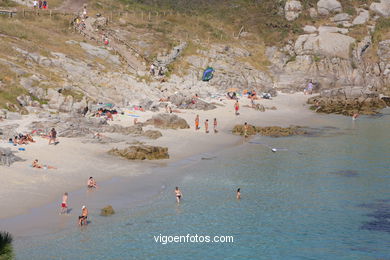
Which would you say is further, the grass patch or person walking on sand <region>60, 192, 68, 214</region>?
person walking on sand <region>60, 192, 68, 214</region>

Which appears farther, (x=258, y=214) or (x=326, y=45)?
(x=326, y=45)

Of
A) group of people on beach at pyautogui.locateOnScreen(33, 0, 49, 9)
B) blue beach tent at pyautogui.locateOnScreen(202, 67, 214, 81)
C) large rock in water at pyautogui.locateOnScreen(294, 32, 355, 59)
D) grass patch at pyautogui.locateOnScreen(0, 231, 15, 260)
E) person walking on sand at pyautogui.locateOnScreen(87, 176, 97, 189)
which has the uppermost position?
group of people on beach at pyautogui.locateOnScreen(33, 0, 49, 9)

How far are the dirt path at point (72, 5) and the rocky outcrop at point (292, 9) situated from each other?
120 feet

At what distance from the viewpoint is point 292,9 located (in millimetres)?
101500

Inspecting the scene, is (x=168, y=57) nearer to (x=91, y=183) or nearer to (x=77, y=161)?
(x=77, y=161)

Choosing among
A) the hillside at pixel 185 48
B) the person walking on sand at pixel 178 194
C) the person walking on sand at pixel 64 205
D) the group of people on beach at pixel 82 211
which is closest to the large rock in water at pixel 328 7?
the hillside at pixel 185 48

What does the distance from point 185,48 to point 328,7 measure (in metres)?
32.1

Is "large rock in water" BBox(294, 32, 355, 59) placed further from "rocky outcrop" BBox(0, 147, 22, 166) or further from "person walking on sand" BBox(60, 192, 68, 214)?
"person walking on sand" BBox(60, 192, 68, 214)

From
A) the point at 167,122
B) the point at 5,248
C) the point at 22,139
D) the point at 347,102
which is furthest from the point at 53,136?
the point at 347,102

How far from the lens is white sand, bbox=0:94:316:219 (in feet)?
103

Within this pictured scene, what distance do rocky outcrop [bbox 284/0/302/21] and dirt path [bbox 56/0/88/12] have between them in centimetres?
3668

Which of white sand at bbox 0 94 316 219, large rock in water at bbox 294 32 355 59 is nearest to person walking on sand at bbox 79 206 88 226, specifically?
white sand at bbox 0 94 316 219

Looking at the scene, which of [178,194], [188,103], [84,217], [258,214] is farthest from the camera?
[188,103]

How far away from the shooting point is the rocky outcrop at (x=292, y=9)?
100812 millimetres
